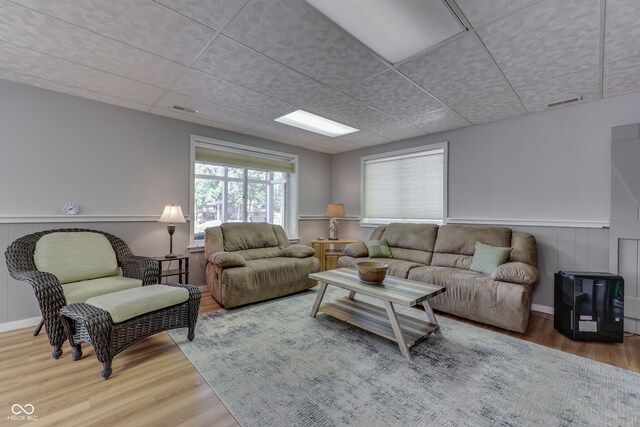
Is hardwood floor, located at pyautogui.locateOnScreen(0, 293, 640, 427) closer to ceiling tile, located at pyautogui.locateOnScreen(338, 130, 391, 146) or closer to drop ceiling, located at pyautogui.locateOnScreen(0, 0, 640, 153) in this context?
drop ceiling, located at pyautogui.locateOnScreen(0, 0, 640, 153)

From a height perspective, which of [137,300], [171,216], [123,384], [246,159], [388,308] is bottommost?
[123,384]

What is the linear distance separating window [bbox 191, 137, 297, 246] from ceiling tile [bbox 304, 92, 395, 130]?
1.62m

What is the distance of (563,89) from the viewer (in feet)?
8.77

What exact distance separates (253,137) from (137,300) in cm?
315

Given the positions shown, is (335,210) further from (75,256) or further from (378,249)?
(75,256)

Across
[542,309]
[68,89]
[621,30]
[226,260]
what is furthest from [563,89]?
[68,89]

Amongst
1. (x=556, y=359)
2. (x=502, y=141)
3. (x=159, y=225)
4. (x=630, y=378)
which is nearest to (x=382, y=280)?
(x=556, y=359)

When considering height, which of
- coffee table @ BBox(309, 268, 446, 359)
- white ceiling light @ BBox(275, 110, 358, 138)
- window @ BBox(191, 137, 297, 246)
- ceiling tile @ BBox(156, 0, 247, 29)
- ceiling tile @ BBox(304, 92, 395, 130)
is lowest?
coffee table @ BBox(309, 268, 446, 359)

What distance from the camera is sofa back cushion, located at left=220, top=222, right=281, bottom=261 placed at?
12.6ft

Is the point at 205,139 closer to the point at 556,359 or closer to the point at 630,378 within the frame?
the point at 556,359

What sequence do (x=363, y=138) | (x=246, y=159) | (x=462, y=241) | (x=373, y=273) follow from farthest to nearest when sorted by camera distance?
(x=363, y=138), (x=246, y=159), (x=462, y=241), (x=373, y=273)

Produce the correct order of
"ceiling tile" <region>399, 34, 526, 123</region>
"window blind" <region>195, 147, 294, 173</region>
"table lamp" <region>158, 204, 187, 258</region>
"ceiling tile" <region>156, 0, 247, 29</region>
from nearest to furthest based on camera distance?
"ceiling tile" <region>156, 0, 247, 29</region>
"ceiling tile" <region>399, 34, 526, 123</region>
"table lamp" <region>158, 204, 187, 258</region>
"window blind" <region>195, 147, 294, 173</region>

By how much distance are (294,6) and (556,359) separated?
3215mm

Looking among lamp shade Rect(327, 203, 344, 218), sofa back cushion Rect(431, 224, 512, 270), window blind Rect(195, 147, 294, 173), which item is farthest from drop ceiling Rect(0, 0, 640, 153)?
lamp shade Rect(327, 203, 344, 218)
